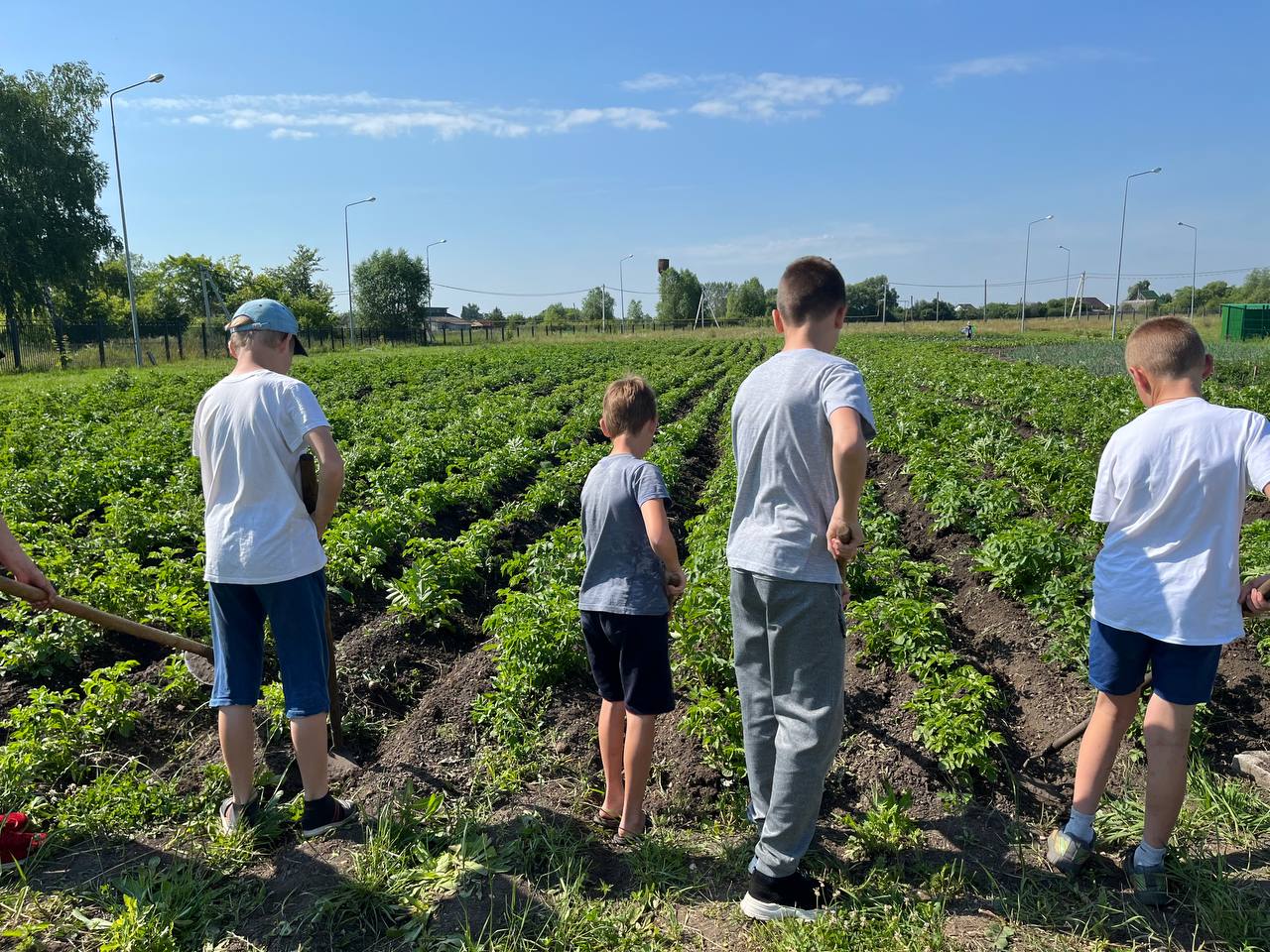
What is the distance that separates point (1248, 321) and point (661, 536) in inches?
1987

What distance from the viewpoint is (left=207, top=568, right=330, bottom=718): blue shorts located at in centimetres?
348

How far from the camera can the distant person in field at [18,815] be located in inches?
133

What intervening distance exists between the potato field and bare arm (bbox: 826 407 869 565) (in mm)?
1399

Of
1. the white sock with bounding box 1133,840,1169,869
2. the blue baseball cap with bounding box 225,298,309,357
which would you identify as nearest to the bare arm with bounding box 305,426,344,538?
the blue baseball cap with bounding box 225,298,309,357

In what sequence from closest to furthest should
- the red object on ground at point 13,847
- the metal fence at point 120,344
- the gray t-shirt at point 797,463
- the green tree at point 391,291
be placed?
the gray t-shirt at point 797,463
the red object on ground at point 13,847
the metal fence at point 120,344
the green tree at point 391,291

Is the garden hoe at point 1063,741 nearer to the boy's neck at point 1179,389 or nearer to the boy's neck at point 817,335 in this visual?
the boy's neck at point 1179,389

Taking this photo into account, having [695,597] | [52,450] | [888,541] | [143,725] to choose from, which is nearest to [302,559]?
[143,725]

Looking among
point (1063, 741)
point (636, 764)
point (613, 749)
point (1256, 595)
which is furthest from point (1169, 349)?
point (613, 749)

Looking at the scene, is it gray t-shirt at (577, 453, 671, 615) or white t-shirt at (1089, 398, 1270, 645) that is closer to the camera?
white t-shirt at (1089, 398, 1270, 645)

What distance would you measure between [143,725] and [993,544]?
575 centimetres

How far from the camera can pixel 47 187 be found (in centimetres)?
3919

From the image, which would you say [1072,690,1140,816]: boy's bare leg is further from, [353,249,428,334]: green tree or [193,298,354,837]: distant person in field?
[353,249,428,334]: green tree

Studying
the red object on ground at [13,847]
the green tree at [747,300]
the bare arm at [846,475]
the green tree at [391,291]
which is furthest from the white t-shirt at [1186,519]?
the green tree at [747,300]

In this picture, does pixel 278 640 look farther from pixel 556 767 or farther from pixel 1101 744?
pixel 1101 744
